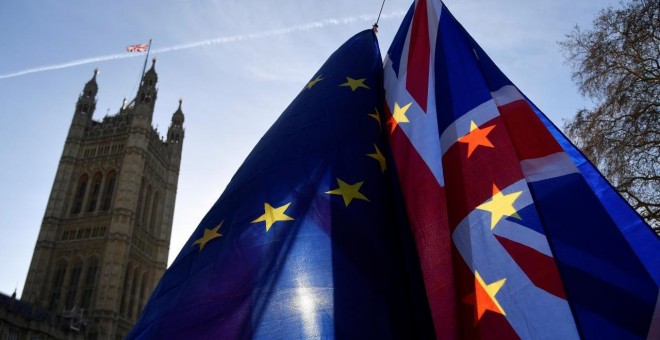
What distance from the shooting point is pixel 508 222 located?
4.69 m

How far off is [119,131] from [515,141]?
224 feet

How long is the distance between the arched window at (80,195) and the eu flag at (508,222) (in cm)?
6478

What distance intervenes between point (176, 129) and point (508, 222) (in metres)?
74.0

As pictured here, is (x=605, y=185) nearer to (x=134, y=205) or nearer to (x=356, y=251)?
(x=356, y=251)

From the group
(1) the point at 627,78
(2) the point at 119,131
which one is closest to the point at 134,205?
(2) the point at 119,131

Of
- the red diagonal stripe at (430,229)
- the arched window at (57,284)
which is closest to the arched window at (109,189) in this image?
the arched window at (57,284)

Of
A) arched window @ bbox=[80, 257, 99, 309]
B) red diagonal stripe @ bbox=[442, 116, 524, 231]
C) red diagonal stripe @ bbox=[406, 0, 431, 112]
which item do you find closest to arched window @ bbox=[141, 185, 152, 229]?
arched window @ bbox=[80, 257, 99, 309]

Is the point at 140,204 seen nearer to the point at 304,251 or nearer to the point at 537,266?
the point at 304,251

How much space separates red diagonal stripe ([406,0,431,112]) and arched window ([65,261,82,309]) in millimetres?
58924

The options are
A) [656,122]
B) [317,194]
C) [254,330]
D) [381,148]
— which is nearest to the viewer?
[254,330]

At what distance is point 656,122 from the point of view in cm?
849

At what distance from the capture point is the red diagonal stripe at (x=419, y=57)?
6012 millimetres

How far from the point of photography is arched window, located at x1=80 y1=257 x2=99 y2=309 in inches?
2221

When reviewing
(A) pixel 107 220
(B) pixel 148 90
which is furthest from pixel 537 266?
(B) pixel 148 90
